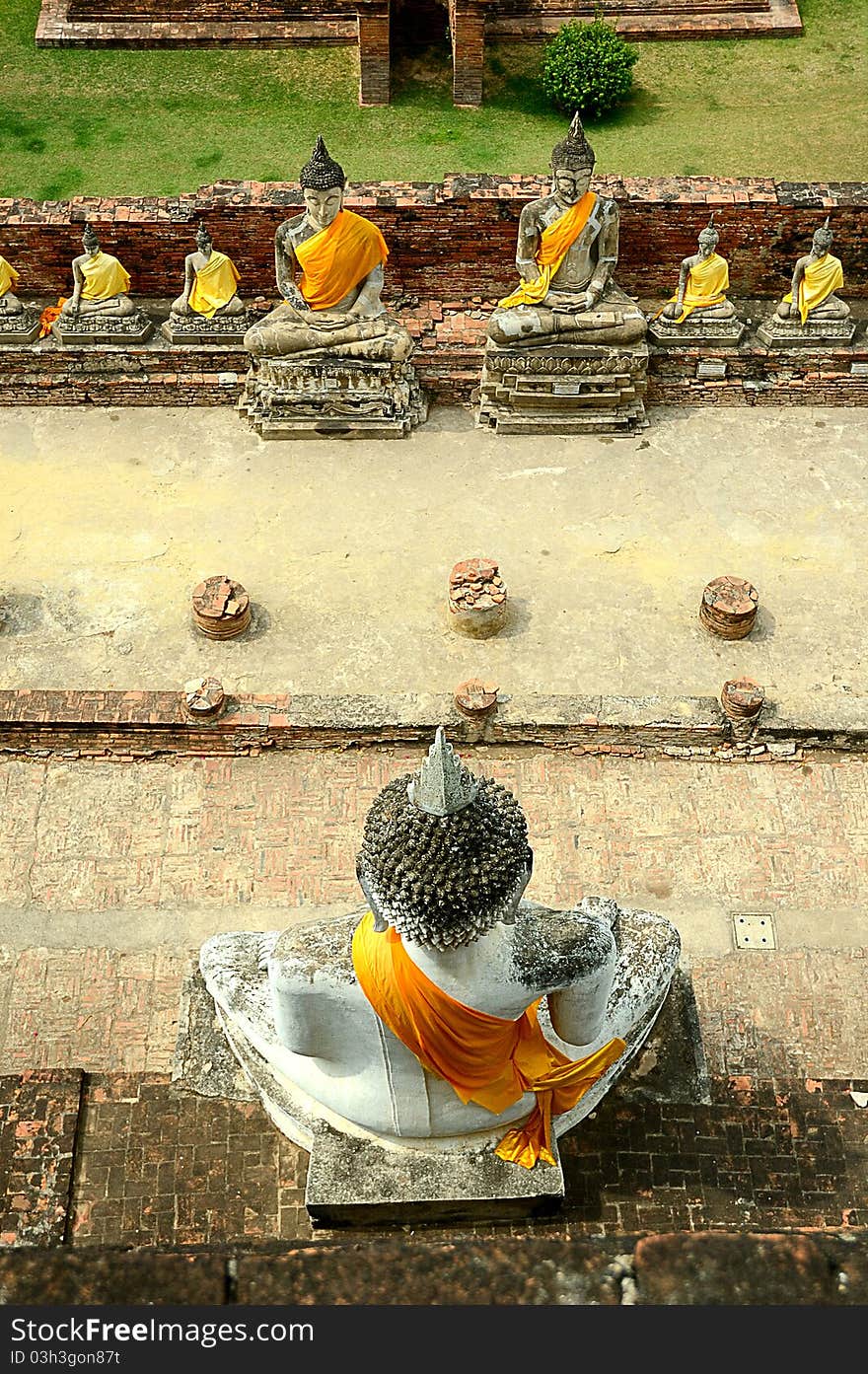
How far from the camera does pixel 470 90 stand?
1620 cm

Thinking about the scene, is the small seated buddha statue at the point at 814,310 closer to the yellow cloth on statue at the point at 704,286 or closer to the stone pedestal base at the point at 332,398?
the yellow cloth on statue at the point at 704,286

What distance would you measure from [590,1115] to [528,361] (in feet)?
23.2

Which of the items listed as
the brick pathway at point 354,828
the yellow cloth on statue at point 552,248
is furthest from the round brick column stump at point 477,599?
the yellow cloth on statue at point 552,248

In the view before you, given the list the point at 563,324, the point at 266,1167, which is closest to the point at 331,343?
the point at 563,324

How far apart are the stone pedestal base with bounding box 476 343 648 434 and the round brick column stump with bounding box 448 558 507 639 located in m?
2.35

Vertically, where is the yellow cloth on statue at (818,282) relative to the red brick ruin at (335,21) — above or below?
below

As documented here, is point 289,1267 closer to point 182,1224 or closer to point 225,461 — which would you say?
point 182,1224

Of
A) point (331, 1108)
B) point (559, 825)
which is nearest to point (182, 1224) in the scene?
point (331, 1108)

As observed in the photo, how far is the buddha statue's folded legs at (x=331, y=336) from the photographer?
11.3m

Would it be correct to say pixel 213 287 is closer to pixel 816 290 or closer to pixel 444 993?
pixel 816 290

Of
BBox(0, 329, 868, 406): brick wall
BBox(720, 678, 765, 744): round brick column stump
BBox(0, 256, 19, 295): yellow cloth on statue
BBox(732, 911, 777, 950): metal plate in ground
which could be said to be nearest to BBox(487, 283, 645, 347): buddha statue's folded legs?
BBox(0, 329, 868, 406): brick wall

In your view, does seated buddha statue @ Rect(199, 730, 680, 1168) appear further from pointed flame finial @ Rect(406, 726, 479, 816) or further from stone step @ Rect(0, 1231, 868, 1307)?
stone step @ Rect(0, 1231, 868, 1307)

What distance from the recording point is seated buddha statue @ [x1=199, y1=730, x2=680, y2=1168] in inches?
179

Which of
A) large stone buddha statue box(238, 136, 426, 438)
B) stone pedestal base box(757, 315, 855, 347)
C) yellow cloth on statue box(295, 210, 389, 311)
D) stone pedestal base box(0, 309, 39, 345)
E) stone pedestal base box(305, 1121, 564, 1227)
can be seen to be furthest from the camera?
stone pedestal base box(0, 309, 39, 345)
